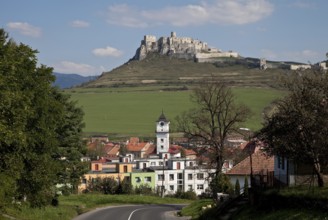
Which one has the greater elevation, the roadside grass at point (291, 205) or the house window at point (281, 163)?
the house window at point (281, 163)

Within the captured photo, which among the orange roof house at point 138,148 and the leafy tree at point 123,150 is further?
the orange roof house at point 138,148

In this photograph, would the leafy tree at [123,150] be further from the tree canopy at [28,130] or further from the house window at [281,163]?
the house window at [281,163]

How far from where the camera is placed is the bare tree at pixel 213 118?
4384cm

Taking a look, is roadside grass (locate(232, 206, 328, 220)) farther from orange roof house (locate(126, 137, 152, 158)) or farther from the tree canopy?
orange roof house (locate(126, 137, 152, 158))

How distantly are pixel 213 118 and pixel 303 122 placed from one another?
21.0 meters

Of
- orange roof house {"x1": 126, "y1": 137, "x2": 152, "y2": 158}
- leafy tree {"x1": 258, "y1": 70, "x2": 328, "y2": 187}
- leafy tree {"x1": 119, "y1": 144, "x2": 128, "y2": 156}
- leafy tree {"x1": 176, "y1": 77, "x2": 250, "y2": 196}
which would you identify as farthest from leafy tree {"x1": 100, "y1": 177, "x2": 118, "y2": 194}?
orange roof house {"x1": 126, "y1": 137, "x2": 152, "y2": 158}

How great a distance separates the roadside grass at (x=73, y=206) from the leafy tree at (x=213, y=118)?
11.1 m

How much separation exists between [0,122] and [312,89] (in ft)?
43.4

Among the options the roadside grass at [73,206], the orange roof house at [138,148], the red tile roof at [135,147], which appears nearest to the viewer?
the roadside grass at [73,206]

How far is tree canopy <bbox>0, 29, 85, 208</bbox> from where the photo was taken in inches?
1036

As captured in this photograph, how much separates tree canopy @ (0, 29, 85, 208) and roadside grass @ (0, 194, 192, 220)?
1.36 m

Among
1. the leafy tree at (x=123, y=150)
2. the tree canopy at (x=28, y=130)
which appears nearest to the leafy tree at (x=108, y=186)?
the tree canopy at (x=28, y=130)

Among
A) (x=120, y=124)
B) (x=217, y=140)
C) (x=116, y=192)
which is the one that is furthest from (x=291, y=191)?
(x=120, y=124)

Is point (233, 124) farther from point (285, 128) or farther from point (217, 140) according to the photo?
point (285, 128)
